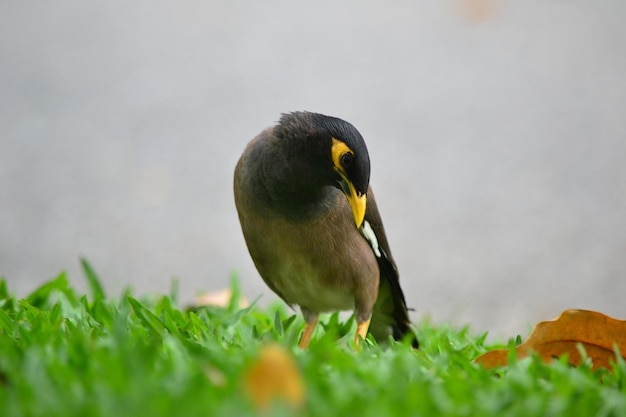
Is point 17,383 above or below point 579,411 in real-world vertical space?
below

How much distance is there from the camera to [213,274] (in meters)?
6.05

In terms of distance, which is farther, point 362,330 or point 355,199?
point 362,330

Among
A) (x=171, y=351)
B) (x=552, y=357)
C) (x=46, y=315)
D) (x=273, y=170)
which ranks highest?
(x=273, y=170)

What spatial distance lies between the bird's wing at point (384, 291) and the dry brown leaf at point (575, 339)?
0.83 m

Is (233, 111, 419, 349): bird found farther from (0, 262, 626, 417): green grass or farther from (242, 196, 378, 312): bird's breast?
(0, 262, 626, 417): green grass

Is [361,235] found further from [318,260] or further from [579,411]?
[579,411]

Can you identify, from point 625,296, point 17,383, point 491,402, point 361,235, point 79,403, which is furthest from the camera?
point 625,296

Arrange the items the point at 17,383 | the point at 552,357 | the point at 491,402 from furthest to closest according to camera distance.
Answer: the point at 552,357 < the point at 491,402 < the point at 17,383

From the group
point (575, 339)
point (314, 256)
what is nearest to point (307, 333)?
point (314, 256)

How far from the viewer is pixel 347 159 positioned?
10.5ft

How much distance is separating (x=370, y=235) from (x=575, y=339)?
114 centimetres

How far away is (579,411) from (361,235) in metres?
1.71

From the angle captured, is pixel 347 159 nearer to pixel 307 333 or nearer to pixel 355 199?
pixel 355 199

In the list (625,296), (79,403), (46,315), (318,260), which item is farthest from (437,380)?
(625,296)
